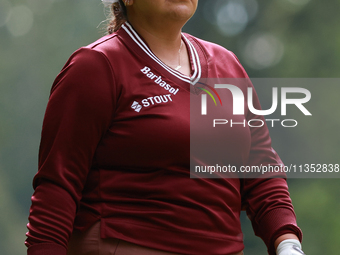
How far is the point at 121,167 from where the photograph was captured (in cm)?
100

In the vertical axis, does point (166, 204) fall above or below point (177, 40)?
below

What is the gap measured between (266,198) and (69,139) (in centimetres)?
48

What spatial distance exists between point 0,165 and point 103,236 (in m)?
7.48

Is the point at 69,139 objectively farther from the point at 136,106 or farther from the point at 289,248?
the point at 289,248

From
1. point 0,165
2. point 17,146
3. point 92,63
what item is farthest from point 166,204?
point 0,165

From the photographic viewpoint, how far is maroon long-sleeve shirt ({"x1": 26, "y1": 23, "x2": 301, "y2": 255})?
0.96 m

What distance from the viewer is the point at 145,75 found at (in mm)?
1045

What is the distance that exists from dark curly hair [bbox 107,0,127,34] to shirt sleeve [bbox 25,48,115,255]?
9.0 inches

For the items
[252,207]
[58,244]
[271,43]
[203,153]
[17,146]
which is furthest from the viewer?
[17,146]

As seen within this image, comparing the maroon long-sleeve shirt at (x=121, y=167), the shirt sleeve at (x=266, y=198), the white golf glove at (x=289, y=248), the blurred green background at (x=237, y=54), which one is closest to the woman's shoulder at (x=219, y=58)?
the shirt sleeve at (x=266, y=198)

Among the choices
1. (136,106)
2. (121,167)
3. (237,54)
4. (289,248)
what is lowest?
(237,54)

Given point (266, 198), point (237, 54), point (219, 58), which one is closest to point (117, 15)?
point (219, 58)

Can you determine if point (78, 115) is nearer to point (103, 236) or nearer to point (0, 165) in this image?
point (103, 236)

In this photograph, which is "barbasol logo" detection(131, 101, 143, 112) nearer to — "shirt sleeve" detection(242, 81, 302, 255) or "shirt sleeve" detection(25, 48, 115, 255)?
"shirt sleeve" detection(25, 48, 115, 255)
